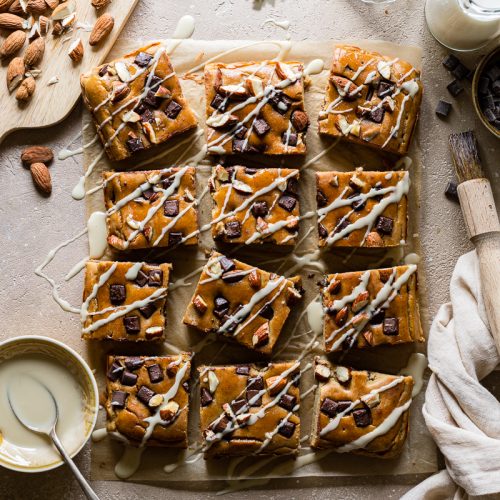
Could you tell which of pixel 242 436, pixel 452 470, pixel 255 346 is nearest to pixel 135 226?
pixel 255 346

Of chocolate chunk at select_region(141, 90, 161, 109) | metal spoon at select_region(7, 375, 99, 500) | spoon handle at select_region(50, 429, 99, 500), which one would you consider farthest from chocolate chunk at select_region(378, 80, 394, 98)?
spoon handle at select_region(50, 429, 99, 500)

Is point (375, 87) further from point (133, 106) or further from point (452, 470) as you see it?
point (452, 470)

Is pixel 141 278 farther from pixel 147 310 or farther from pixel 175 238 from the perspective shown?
pixel 175 238

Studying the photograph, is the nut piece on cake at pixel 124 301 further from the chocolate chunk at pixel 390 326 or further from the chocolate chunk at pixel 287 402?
the chocolate chunk at pixel 390 326

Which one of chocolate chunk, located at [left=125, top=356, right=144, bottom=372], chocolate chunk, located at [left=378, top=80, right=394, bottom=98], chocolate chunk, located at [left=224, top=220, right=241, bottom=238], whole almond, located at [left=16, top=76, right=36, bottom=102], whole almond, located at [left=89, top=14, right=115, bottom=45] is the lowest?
chocolate chunk, located at [left=125, top=356, right=144, bottom=372]

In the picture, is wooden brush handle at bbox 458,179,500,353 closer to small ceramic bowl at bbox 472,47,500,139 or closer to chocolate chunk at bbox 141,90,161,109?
small ceramic bowl at bbox 472,47,500,139

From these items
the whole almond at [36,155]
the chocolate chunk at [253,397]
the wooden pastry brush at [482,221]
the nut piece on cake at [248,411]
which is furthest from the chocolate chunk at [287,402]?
the whole almond at [36,155]
